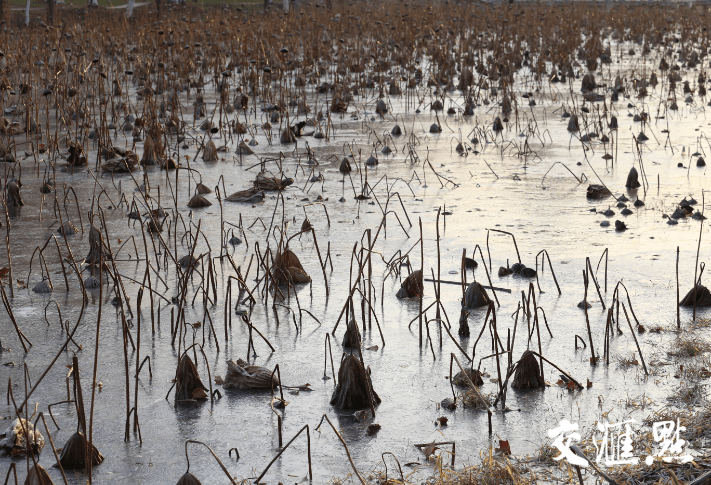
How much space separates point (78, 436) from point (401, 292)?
1.81 metres

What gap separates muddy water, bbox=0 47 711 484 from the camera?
103 inches

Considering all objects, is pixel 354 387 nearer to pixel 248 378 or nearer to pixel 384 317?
pixel 248 378

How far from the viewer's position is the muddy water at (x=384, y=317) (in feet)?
8.54

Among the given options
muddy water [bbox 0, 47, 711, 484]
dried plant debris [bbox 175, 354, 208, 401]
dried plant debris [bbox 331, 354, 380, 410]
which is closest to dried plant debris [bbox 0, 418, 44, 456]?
muddy water [bbox 0, 47, 711, 484]

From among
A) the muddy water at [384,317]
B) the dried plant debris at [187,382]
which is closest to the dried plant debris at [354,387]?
the muddy water at [384,317]

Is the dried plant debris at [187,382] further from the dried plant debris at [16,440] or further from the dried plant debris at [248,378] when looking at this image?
the dried plant debris at [16,440]

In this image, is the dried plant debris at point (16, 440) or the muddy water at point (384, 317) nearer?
the dried plant debris at point (16, 440)

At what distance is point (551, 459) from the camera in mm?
2416

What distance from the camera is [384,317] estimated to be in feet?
12.1

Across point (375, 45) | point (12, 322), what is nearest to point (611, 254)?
point (12, 322)
